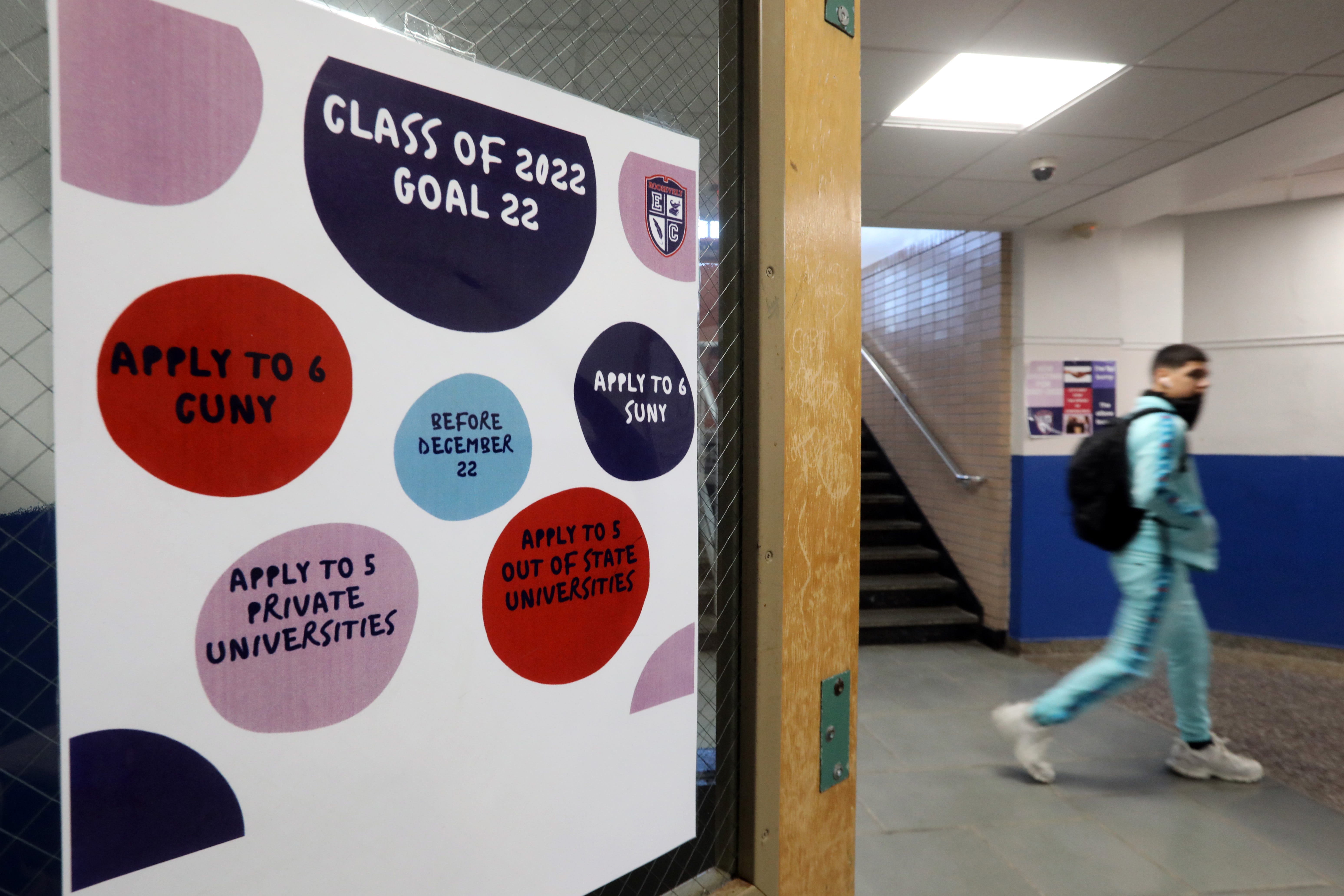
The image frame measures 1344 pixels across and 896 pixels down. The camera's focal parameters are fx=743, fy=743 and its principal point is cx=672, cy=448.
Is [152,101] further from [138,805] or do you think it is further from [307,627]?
[138,805]

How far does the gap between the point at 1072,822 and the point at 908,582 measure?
275cm

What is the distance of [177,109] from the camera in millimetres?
559

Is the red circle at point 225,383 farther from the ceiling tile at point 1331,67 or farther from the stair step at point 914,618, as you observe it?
the stair step at point 914,618

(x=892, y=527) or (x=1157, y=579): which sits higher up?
(x=1157, y=579)

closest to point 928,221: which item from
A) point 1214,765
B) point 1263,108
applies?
point 1263,108

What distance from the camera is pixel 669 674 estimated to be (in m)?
0.89

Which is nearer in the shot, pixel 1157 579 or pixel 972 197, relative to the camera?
pixel 1157 579

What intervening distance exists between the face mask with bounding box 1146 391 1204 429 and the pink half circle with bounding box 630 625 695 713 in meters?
2.50

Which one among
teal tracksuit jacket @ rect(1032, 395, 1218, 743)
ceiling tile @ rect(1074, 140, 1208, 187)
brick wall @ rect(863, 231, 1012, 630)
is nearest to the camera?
teal tracksuit jacket @ rect(1032, 395, 1218, 743)

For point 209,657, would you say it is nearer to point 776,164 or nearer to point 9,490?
point 9,490

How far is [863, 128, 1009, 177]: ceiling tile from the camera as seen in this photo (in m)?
3.29

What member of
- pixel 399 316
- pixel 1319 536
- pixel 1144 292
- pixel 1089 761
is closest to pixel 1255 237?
pixel 1144 292

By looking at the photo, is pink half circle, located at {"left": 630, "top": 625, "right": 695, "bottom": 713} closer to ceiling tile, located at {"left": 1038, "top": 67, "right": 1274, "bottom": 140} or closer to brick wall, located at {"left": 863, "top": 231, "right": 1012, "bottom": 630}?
ceiling tile, located at {"left": 1038, "top": 67, "right": 1274, "bottom": 140}

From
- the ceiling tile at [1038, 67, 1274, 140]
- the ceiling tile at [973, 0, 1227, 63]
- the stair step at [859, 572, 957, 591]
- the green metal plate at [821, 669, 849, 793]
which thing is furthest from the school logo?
the stair step at [859, 572, 957, 591]
